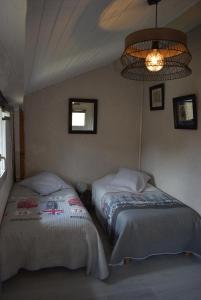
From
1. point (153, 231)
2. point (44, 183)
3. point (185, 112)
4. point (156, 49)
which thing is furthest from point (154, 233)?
point (156, 49)

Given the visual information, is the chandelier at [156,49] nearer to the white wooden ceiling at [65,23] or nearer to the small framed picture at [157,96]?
the white wooden ceiling at [65,23]

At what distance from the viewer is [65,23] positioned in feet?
4.24

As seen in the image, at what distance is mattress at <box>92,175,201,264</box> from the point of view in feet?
8.05

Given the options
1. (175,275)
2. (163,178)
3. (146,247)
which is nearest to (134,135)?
(163,178)

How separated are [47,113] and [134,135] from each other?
141 cm

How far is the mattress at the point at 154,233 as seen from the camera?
2.46 metres

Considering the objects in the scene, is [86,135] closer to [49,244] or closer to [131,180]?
[131,180]

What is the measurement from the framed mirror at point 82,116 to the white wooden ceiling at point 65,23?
144 cm

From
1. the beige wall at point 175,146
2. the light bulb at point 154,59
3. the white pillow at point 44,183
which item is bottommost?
the white pillow at point 44,183

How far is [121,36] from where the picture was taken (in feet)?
7.06

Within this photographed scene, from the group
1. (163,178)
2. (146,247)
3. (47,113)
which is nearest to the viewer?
(146,247)

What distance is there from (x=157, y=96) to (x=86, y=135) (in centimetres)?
120

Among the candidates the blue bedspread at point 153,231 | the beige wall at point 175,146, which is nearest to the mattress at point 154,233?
the blue bedspread at point 153,231

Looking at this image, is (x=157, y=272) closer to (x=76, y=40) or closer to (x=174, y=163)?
(x=174, y=163)
